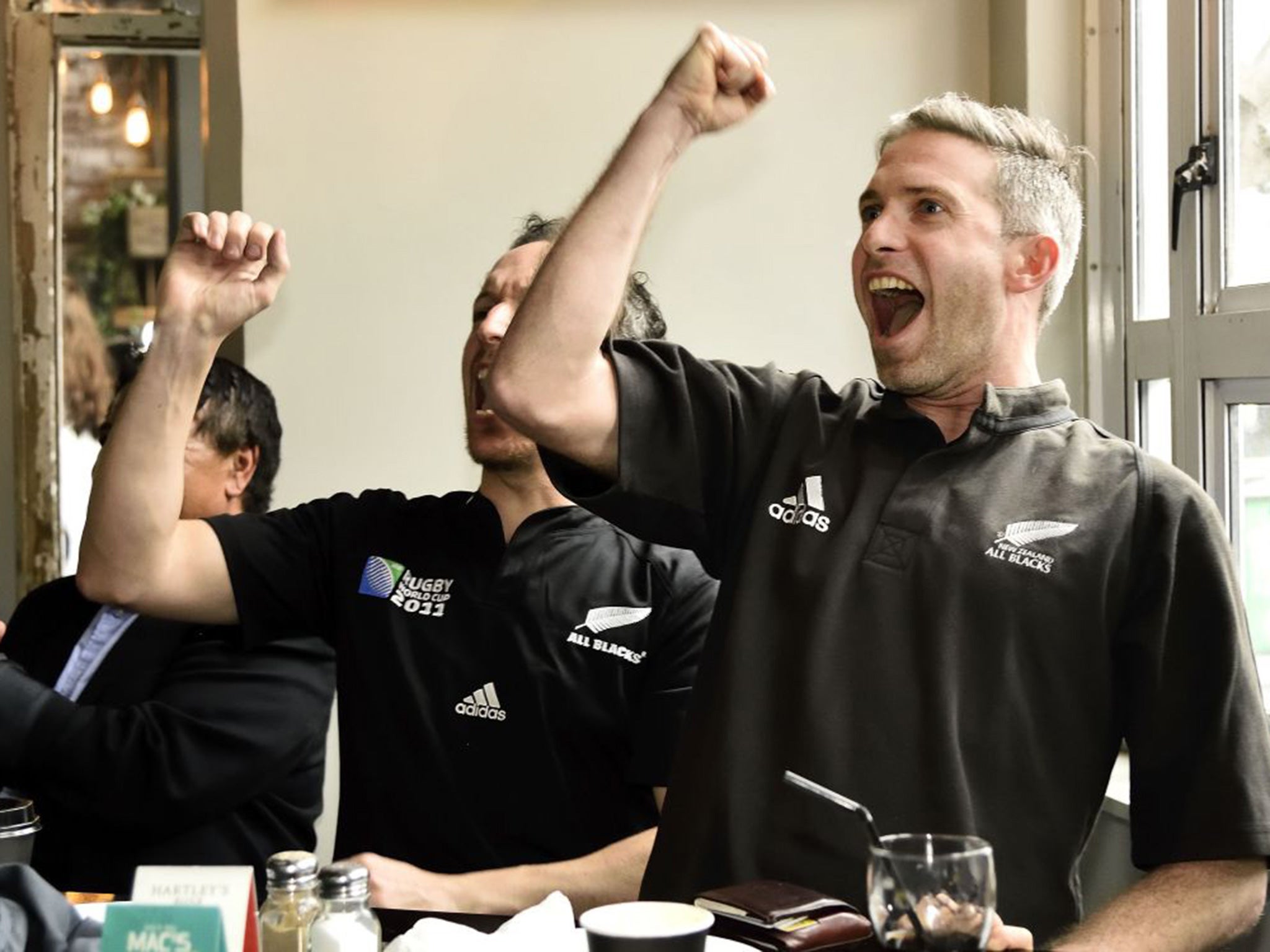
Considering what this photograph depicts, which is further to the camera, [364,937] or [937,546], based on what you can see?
[937,546]

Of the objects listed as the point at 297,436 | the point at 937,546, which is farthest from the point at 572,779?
the point at 297,436

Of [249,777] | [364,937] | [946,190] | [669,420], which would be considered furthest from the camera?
[249,777]

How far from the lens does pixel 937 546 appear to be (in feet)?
5.38

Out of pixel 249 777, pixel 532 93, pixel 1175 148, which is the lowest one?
pixel 249 777

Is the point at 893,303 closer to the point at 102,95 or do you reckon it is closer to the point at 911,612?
the point at 911,612

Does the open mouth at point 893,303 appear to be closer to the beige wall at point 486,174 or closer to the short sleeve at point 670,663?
A: the short sleeve at point 670,663

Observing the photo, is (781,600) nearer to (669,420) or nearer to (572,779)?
(669,420)

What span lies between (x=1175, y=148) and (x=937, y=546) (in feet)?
3.79

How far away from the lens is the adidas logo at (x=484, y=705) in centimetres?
191

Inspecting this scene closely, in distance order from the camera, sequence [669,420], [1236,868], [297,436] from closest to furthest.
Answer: [1236,868] → [669,420] → [297,436]

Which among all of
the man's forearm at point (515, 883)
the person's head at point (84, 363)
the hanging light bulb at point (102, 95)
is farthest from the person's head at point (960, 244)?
the hanging light bulb at point (102, 95)

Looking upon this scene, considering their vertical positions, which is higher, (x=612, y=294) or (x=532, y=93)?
(x=532, y=93)

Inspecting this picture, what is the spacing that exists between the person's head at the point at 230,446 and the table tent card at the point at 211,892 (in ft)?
4.71

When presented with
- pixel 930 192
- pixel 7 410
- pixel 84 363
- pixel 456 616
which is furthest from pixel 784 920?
pixel 84 363
